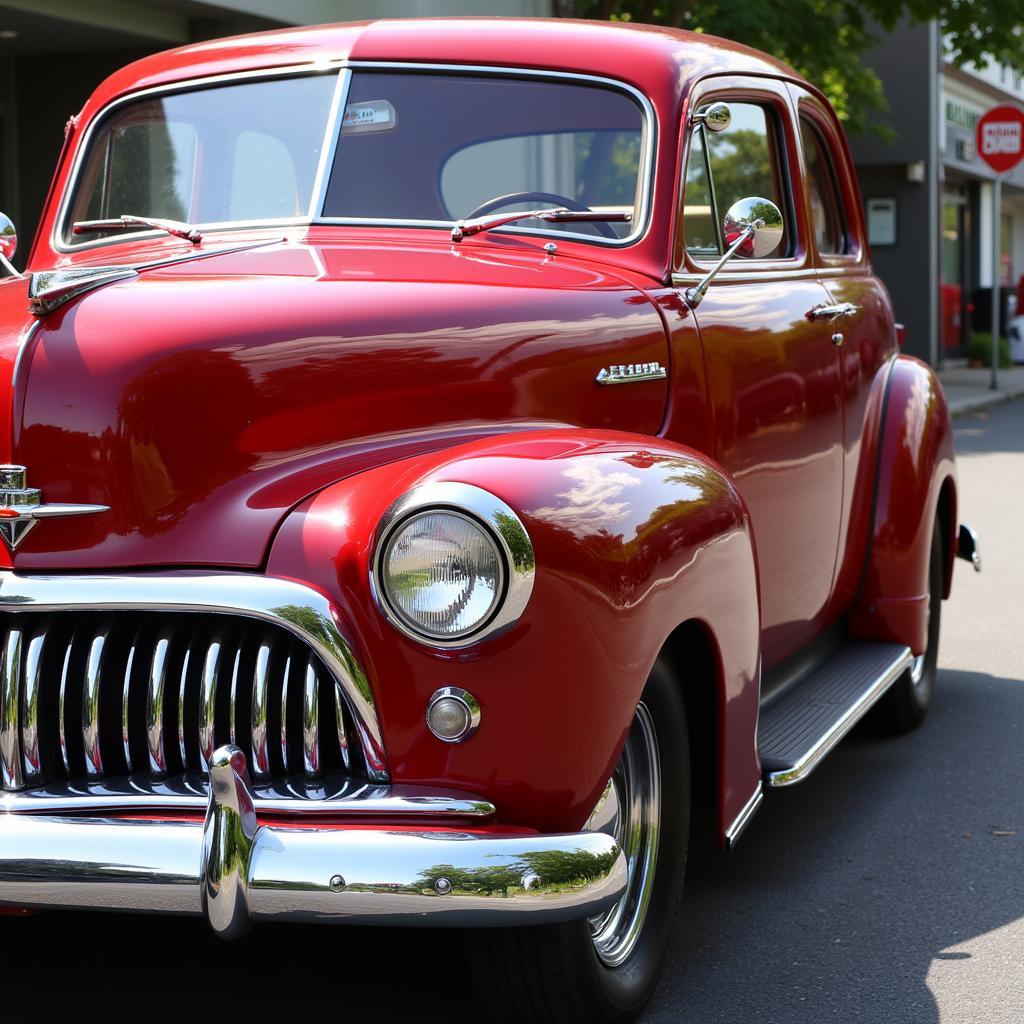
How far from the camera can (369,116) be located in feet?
12.3

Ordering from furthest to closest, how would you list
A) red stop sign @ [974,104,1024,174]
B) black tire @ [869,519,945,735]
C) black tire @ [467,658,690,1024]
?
1. red stop sign @ [974,104,1024,174]
2. black tire @ [869,519,945,735]
3. black tire @ [467,658,690,1024]

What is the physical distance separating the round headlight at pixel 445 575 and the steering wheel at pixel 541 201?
1.32 metres

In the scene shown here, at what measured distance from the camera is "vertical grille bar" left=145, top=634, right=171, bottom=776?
2.62 m

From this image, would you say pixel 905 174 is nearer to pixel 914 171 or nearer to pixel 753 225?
pixel 914 171

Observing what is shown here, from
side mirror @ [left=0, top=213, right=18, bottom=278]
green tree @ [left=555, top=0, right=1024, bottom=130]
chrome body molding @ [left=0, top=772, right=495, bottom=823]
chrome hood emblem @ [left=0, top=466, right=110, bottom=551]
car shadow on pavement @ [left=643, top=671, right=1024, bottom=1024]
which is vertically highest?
green tree @ [left=555, top=0, right=1024, bottom=130]

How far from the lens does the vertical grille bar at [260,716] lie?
2.57 m

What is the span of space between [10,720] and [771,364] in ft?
6.59

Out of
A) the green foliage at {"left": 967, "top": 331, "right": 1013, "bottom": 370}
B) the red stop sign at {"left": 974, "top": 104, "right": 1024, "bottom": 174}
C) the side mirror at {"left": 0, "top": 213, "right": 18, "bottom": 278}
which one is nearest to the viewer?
the side mirror at {"left": 0, "top": 213, "right": 18, "bottom": 278}

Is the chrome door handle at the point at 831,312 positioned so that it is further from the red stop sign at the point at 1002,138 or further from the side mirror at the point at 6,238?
the red stop sign at the point at 1002,138

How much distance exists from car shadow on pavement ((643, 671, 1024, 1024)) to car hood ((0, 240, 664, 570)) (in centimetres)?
111

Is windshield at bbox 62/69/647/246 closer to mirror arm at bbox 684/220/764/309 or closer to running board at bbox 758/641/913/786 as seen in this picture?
mirror arm at bbox 684/220/764/309

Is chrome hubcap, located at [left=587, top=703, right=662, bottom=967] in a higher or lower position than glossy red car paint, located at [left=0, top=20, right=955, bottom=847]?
lower

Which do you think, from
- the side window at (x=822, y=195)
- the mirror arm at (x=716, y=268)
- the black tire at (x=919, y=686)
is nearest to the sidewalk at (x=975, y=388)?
the black tire at (x=919, y=686)

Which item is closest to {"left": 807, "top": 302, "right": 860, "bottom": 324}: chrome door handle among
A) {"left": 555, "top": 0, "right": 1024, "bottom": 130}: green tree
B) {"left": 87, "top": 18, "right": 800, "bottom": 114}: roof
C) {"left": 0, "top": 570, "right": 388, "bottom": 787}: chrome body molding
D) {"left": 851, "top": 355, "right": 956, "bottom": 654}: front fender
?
{"left": 851, "top": 355, "right": 956, "bottom": 654}: front fender
